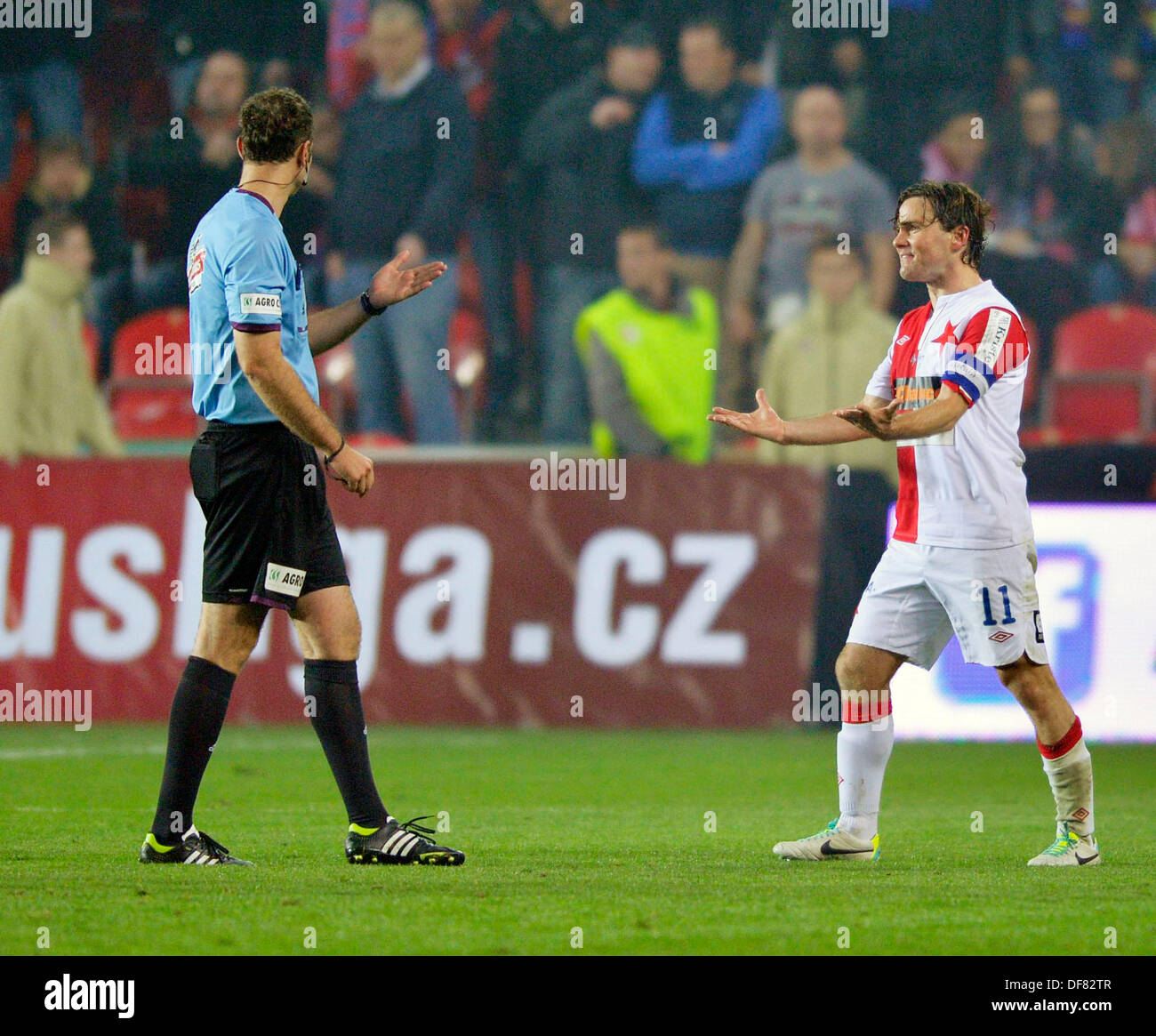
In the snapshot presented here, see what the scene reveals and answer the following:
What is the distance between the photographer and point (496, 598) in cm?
1066

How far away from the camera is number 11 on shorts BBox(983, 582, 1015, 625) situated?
5.76 meters

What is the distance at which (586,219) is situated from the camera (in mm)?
12758

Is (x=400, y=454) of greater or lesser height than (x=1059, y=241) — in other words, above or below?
below

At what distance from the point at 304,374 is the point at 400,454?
593cm

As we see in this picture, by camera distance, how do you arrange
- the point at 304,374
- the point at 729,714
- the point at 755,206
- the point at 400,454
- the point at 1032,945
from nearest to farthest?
the point at 1032,945 → the point at 304,374 → the point at 729,714 → the point at 400,454 → the point at 755,206

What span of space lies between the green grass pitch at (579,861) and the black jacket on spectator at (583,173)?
13.7ft

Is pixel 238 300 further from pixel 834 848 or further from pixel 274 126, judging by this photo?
pixel 834 848

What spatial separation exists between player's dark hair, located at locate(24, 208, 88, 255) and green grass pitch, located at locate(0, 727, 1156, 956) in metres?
3.78

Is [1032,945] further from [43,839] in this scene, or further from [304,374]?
[43,839]

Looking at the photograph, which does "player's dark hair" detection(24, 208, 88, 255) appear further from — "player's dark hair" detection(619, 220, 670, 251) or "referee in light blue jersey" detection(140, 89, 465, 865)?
"referee in light blue jersey" detection(140, 89, 465, 865)

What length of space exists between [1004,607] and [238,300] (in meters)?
2.45

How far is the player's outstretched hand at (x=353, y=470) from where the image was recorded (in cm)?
538
